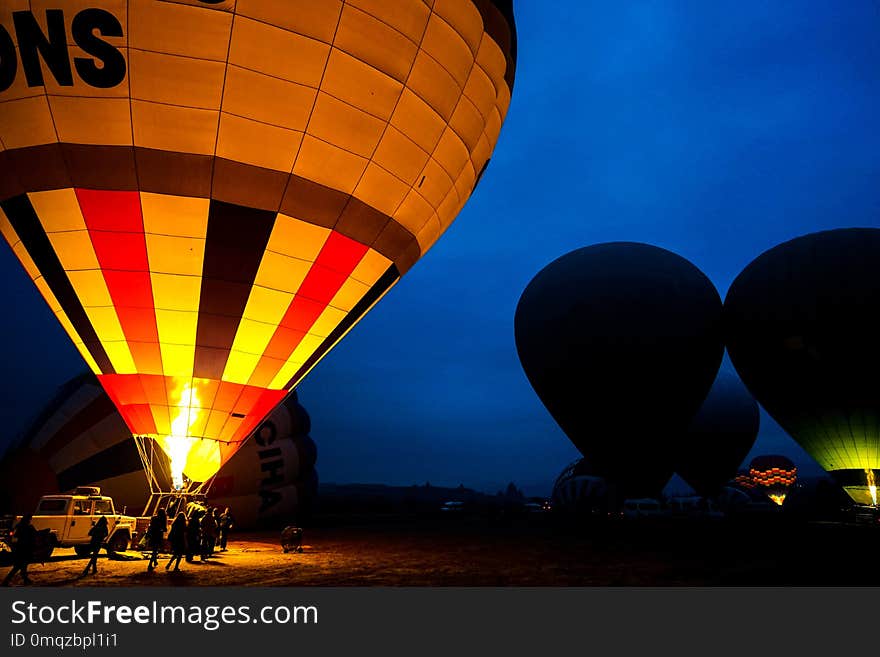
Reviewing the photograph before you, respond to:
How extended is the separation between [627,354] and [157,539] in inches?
638

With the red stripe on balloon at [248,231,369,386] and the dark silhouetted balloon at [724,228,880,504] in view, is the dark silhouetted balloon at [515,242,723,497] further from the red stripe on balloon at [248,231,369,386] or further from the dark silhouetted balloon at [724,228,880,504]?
the red stripe on balloon at [248,231,369,386]

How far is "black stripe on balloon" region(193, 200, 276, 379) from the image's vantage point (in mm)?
8344

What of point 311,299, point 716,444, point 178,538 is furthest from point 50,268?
point 716,444

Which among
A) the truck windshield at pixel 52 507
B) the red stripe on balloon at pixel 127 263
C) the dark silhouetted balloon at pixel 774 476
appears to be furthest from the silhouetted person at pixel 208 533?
the dark silhouetted balloon at pixel 774 476

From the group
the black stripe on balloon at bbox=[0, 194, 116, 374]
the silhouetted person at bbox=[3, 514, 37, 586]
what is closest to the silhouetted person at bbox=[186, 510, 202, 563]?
the silhouetted person at bbox=[3, 514, 37, 586]

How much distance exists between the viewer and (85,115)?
7.70 m

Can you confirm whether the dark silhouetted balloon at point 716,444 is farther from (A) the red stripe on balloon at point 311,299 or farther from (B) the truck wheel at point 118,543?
(B) the truck wheel at point 118,543

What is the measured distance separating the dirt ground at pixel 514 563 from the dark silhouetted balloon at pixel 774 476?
41.6m

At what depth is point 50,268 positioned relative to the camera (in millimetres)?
8500

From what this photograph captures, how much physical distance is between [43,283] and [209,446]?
3.09 meters

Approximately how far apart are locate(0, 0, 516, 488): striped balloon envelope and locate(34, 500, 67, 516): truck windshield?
2650mm

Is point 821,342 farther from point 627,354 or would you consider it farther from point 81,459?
point 81,459

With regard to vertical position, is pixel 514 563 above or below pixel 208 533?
below

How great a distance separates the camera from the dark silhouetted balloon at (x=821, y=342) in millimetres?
19922
